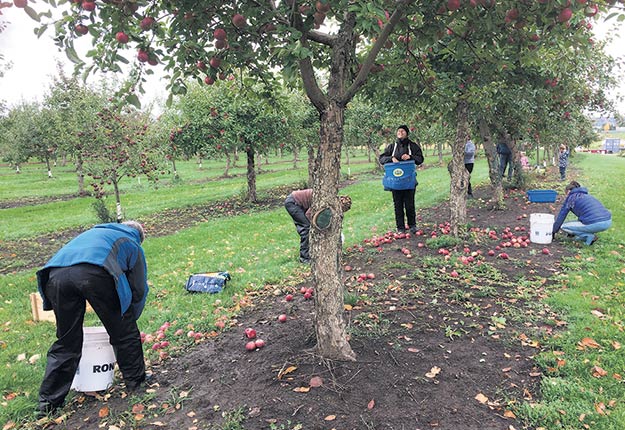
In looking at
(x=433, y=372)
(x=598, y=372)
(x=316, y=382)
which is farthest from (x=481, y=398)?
(x=316, y=382)

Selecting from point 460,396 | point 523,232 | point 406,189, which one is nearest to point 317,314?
point 460,396

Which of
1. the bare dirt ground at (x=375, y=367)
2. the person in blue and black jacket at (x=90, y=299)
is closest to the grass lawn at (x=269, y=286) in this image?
the bare dirt ground at (x=375, y=367)

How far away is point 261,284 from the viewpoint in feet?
20.9

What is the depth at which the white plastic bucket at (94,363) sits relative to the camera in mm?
3707

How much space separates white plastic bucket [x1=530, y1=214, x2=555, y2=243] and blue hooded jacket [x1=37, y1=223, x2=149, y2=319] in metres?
6.70

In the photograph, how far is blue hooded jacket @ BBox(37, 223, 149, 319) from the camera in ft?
11.4

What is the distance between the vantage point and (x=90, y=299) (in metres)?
3.43

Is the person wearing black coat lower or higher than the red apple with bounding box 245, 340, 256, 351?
higher

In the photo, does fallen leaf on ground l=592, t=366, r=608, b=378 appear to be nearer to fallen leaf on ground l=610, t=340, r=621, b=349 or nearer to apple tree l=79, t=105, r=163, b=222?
fallen leaf on ground l=610, t=340, r=621, b=349

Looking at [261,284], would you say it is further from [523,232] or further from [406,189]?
A: [523,232]

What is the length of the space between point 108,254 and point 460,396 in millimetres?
3183

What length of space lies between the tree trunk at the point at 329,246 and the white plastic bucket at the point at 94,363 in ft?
6.49

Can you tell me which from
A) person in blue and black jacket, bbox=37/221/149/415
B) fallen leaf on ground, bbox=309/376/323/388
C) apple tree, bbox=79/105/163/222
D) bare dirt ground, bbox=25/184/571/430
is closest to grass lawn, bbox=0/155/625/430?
bare dirt ground, bbox=25/184/571/430

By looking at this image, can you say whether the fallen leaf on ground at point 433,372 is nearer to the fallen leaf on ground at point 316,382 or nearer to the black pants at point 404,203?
the fallen leaf on ground at point 316,382
